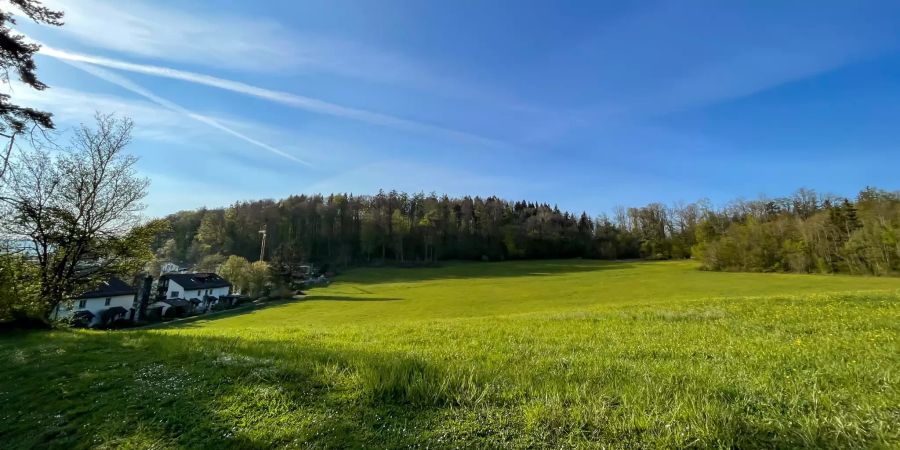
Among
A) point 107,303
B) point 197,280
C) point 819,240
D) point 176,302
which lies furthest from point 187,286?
point 819,240

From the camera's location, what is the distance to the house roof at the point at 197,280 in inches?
2667

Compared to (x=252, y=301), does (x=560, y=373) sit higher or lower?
higher

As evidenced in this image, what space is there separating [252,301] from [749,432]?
6868 cm

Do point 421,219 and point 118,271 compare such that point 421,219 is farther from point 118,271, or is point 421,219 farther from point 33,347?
point 33,347

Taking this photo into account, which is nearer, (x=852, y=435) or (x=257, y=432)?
(x=852, y=435)

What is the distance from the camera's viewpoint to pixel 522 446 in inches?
131

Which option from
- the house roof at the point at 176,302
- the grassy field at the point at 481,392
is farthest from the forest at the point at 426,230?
the grassy field at the point at 481,392

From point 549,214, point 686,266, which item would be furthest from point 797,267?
point 549,214

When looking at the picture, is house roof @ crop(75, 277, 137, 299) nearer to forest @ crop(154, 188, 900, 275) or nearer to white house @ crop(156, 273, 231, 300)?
white house @ crop(156, 273, 231, 300)

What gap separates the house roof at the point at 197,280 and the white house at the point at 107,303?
30.2ft

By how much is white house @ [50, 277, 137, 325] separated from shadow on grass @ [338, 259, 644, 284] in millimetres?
35224

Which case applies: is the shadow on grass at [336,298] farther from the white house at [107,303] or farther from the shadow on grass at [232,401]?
the shadow on grass at [232,401]

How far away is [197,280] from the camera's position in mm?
71000

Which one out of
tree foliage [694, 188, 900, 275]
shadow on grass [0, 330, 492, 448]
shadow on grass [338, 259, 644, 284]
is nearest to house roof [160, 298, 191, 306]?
shadow on grass [338, 259, 644, 284]
